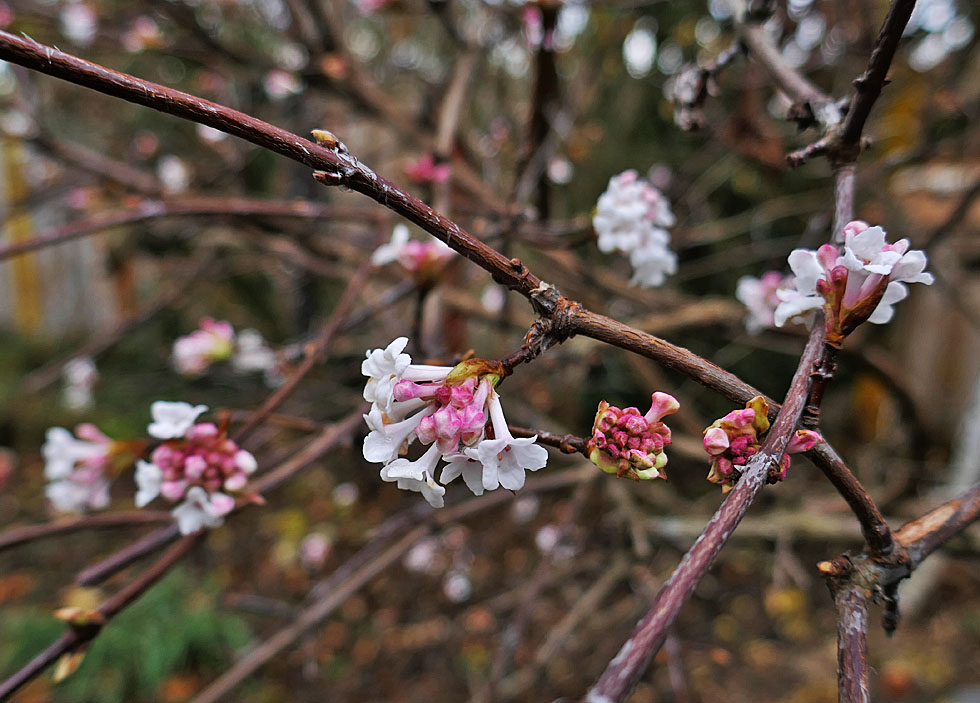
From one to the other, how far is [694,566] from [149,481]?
642 millimetres

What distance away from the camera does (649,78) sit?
319 centimetres

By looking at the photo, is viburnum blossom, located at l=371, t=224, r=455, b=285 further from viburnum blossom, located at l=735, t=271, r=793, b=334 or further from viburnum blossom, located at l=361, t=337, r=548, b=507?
viburnum blossom, located at l=735, t=271, r=793, b=334

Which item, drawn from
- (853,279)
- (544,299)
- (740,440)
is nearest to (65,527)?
(544,299)

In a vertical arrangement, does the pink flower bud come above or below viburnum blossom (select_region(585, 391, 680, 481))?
above

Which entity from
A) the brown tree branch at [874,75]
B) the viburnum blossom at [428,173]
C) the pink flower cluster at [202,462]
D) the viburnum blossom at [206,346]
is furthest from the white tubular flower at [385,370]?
the viburnum blossom at [206,346]

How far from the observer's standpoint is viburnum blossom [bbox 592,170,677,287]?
882mm

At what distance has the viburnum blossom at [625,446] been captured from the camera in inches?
18.8

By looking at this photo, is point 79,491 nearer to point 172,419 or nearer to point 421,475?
point 172,419

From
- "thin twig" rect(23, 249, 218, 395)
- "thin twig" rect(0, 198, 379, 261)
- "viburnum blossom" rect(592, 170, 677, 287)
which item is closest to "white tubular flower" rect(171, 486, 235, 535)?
"thin twig" rect(0, 198, 379, 261)

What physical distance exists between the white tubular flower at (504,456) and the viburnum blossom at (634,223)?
0.47 m

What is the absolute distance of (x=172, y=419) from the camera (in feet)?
2.36

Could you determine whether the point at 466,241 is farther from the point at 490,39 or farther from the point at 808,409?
the point at 490,39

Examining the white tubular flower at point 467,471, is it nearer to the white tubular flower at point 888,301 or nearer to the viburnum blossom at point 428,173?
the white tubular flower at point 888,301

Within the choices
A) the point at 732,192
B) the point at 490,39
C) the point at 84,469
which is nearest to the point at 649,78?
the point at 732,192
